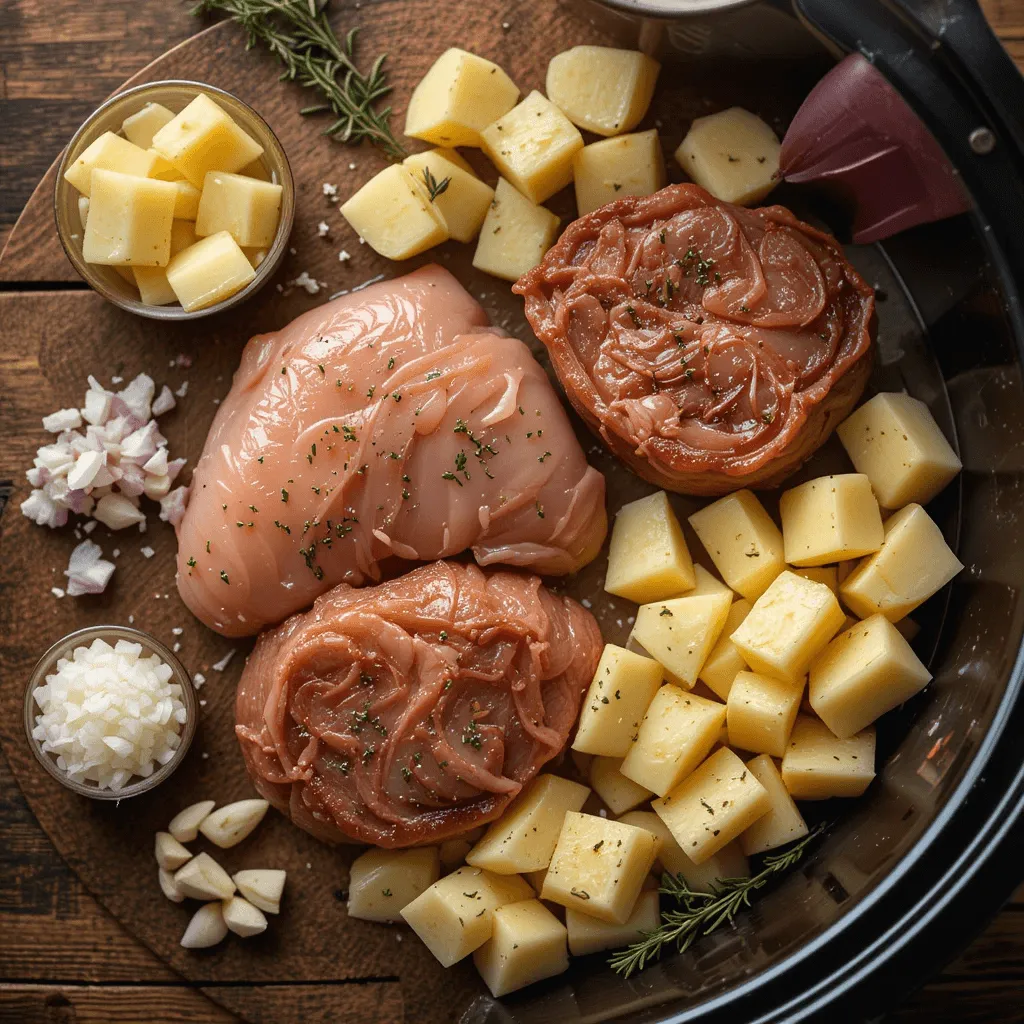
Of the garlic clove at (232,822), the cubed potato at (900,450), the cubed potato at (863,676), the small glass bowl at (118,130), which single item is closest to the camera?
the cubed potato at (863,676)

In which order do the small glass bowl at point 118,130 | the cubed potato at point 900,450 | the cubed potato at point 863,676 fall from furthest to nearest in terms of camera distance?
the small glass bowl at point 118,130 → the cubed potato at point 900,450 → the cubed potato at point 863,676

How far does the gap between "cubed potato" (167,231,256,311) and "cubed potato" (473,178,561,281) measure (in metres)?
0.66

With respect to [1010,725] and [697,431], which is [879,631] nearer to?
[1010,725]

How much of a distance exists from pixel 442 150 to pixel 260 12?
0.60m

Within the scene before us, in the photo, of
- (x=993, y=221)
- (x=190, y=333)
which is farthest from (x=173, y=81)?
(x=993, y=221)

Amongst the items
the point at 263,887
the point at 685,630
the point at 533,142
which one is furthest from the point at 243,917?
the point at 533,142

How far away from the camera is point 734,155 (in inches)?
105

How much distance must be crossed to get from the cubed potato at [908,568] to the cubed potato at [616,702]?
58cm

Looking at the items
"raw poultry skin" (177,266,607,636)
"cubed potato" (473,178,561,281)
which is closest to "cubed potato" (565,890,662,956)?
"raw poultry skin" (177,266,607,636)

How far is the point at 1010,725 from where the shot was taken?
2125mm

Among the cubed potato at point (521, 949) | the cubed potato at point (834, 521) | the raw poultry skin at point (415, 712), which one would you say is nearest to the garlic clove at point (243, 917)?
the raw poultry skin at point (415, 712)

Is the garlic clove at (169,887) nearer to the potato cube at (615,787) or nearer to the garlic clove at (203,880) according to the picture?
the garlic clove at (203,880)

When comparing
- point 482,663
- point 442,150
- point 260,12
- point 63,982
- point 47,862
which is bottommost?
point 63,982

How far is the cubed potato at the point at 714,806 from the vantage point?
249cm
